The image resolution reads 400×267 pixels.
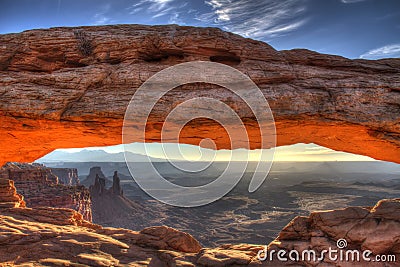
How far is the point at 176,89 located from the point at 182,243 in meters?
6.99

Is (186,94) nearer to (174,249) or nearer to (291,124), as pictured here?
(291,124)

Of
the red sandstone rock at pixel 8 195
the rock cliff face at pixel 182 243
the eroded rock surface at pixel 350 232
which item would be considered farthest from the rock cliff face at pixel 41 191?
the eroded rock surface at pixel 350 232

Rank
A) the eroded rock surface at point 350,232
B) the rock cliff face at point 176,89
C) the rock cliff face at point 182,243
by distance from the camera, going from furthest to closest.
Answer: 1. the rock cliff face at point 176,89
2. the rock cliff face at point 182,243
3. the eroded rock surface at point 350,232

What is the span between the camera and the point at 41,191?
4350 centimetres

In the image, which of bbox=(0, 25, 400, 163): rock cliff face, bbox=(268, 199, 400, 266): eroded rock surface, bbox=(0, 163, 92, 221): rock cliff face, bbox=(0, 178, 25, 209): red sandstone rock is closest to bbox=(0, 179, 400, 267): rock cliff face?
bbox=(268, 199, 400, 266): eroded rock surface

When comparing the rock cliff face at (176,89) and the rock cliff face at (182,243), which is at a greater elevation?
the rock cliff face at (176,89)

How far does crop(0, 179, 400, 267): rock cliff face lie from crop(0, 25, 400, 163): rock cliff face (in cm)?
380

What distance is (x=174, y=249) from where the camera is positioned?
11844 millimetres

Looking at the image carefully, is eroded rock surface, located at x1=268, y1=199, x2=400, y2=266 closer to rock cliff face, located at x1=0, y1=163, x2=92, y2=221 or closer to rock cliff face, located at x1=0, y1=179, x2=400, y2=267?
rock cliff face, located at x1=0, y1=179, x2=400, y2=267

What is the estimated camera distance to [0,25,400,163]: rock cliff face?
428 inches

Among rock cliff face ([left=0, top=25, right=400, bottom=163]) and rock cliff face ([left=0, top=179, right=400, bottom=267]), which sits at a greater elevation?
rock cliff face ([left=0, top=25, right=400, bottom=163])

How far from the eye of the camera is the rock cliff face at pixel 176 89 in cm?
1087

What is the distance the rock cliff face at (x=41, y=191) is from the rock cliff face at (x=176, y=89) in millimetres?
34477

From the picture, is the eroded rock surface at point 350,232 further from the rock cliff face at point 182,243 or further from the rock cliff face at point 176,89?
the rock cliff face at point 176,89
